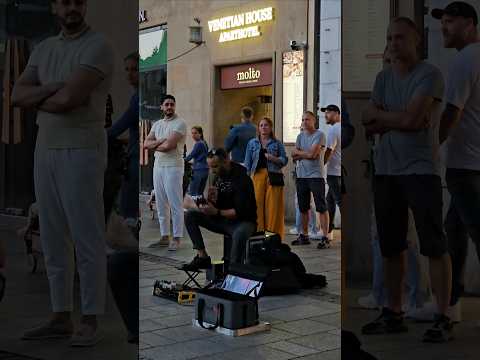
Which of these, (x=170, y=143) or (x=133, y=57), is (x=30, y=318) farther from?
(x=170, y=143)

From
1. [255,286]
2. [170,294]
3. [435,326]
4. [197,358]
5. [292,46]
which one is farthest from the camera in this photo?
[292,46]

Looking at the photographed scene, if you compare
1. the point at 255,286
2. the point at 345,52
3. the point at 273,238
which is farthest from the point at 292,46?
the point at 345,52

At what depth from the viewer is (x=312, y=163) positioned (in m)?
9.80

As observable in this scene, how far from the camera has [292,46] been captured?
509 inches

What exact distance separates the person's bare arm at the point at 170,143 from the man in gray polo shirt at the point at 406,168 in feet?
20.6

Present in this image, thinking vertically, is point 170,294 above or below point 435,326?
below

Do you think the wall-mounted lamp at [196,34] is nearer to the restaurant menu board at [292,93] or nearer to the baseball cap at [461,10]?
the restaurant menu board at [292,93]

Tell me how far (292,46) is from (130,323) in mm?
10013

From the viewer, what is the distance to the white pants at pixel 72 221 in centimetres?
327

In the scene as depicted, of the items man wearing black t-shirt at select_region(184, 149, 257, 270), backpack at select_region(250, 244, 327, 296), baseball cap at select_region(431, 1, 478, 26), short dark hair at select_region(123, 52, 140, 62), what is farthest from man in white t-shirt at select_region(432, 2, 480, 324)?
man wearing black t-shirt at select_region(184, 149, 257, 270)

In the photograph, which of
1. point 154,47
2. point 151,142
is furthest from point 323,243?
point 154,47

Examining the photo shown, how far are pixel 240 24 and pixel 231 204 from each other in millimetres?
7640

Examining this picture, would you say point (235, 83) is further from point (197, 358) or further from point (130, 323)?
point (130, 323)

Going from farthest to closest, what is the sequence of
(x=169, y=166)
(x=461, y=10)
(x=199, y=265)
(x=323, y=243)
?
(x=169, y=166), (x=323, y=243), (x=199, y=265), (x=461, y=10)
